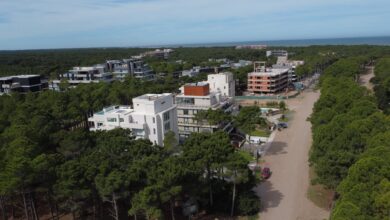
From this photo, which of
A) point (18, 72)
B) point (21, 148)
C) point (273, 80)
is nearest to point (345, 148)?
point (21, 148)

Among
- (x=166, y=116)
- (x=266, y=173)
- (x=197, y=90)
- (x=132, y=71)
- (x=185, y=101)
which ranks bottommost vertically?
(x=266, y=173)

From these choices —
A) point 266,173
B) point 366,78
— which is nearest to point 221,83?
point 266,173

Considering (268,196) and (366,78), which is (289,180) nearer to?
(268,196)

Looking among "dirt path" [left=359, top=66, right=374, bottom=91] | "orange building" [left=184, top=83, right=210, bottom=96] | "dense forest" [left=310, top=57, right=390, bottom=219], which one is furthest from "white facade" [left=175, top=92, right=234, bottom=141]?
"dirt path" [left=359, top=66, right=374, bottom=91]

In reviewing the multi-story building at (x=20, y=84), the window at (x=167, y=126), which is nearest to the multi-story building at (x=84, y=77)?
the multi-story building at (x=20, y=84)

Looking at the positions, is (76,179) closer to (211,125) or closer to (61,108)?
(211,125)

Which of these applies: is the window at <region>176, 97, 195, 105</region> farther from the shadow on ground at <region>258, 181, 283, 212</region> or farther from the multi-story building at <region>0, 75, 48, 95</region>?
the multi-story building at <region>0, 75, 48, 95</region>

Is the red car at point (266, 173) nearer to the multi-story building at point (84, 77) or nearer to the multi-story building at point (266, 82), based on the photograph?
the multi-story building at point (266, 82)
